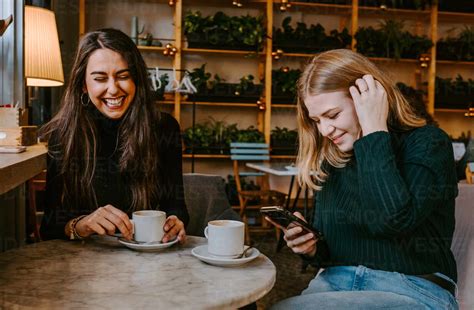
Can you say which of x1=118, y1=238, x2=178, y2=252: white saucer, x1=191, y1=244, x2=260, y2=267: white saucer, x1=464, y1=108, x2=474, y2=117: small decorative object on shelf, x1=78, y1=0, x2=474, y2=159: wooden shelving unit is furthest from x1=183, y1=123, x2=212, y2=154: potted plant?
x1=191, y1=244, x2=260, y2=267: white saucer

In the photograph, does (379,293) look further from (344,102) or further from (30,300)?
(30,300)

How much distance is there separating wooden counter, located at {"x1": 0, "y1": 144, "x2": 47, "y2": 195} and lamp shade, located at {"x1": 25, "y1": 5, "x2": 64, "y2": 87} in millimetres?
870

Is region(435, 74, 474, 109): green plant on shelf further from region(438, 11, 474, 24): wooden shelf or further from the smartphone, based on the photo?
the smartphone

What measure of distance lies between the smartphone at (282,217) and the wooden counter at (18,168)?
63 cm

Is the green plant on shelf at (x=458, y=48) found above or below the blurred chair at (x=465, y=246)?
above

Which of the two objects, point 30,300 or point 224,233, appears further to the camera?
point 224,233

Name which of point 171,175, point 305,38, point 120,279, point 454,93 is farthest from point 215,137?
point 120,279

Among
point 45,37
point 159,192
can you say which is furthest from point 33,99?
point 159,192

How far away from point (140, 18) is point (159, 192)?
178 inches

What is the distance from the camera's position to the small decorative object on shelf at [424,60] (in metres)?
6.16

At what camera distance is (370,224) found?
1.34m

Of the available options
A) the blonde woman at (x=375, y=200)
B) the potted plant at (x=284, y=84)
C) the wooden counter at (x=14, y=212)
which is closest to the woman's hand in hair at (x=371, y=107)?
the blonde woman at (x=375, y=200)

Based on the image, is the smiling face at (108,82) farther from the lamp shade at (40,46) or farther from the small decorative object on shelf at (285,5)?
the small decorative object on shelf at (285,5)

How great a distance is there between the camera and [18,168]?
51.4 inches
